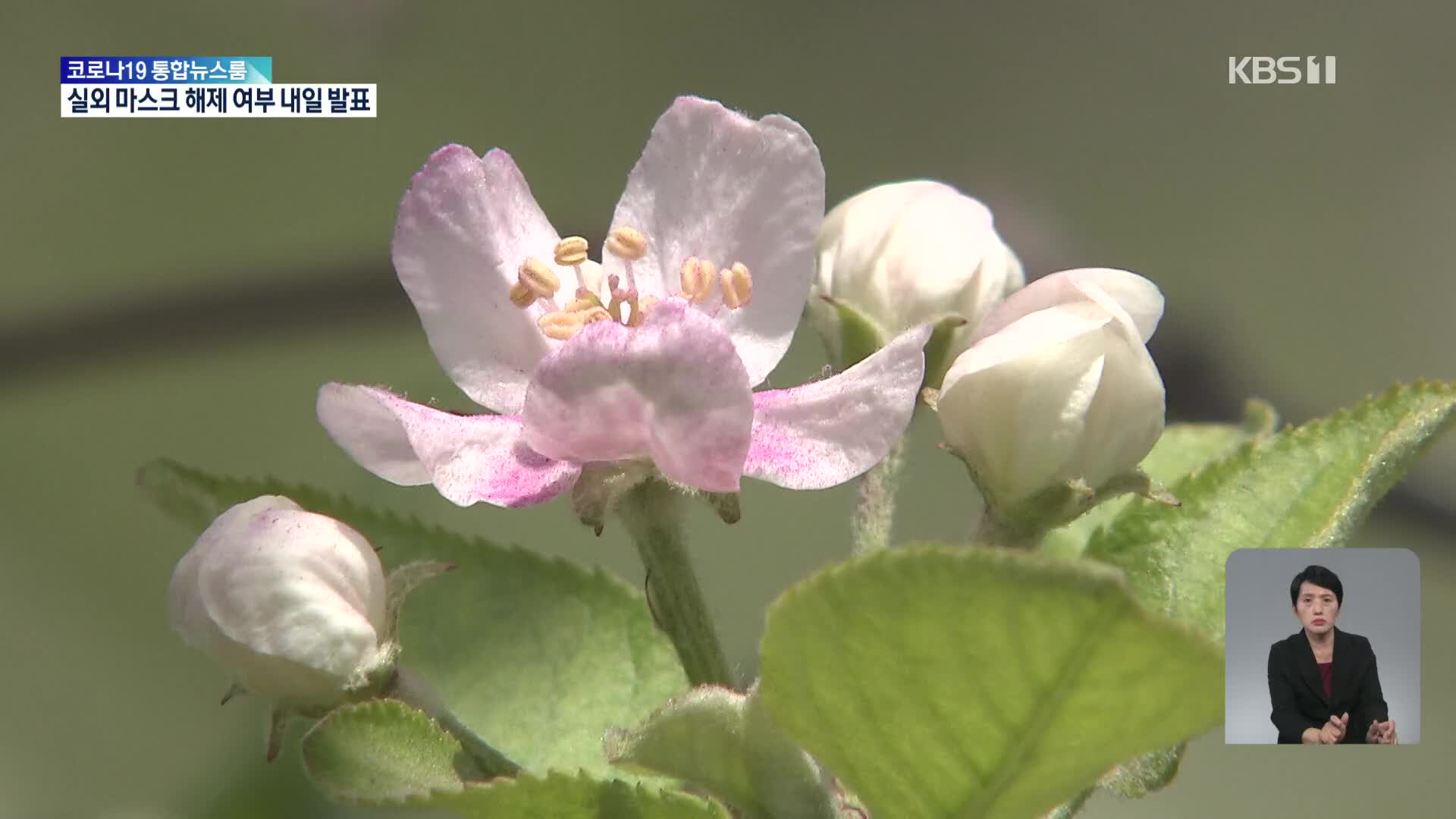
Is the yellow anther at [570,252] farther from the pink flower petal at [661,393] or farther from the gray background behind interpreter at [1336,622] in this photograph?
the gray background behind interpreter at [1336,622]

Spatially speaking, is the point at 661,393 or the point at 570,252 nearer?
the point at 661,393

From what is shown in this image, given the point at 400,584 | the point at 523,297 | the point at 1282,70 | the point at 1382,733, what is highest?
the point at 1282,70

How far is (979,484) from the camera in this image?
1.98 feet

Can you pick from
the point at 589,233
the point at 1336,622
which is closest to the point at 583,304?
the point at 1336,622

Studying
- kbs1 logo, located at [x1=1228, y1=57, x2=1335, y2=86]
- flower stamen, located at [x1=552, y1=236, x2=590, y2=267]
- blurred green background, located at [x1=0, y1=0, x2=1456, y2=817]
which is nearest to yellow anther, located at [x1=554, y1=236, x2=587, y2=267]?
flower stamen, located at [x1=552, y1=236, x2=590, y2=267]

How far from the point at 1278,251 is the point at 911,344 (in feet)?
4.14

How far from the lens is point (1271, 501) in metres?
0.65

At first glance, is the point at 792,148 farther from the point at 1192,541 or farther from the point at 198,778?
the point at 198,778

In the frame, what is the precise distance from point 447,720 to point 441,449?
112 millimetres

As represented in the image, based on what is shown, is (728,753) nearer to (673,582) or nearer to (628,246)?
(673,582)

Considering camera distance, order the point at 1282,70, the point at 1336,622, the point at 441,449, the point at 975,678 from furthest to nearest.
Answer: the point at 1282,70 → the point at 1336,622 → the point at 441,449 → the point at 975,678

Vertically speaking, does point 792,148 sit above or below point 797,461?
above

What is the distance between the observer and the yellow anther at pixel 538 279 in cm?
62

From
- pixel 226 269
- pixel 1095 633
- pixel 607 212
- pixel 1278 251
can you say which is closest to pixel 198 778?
pixel 226 269
